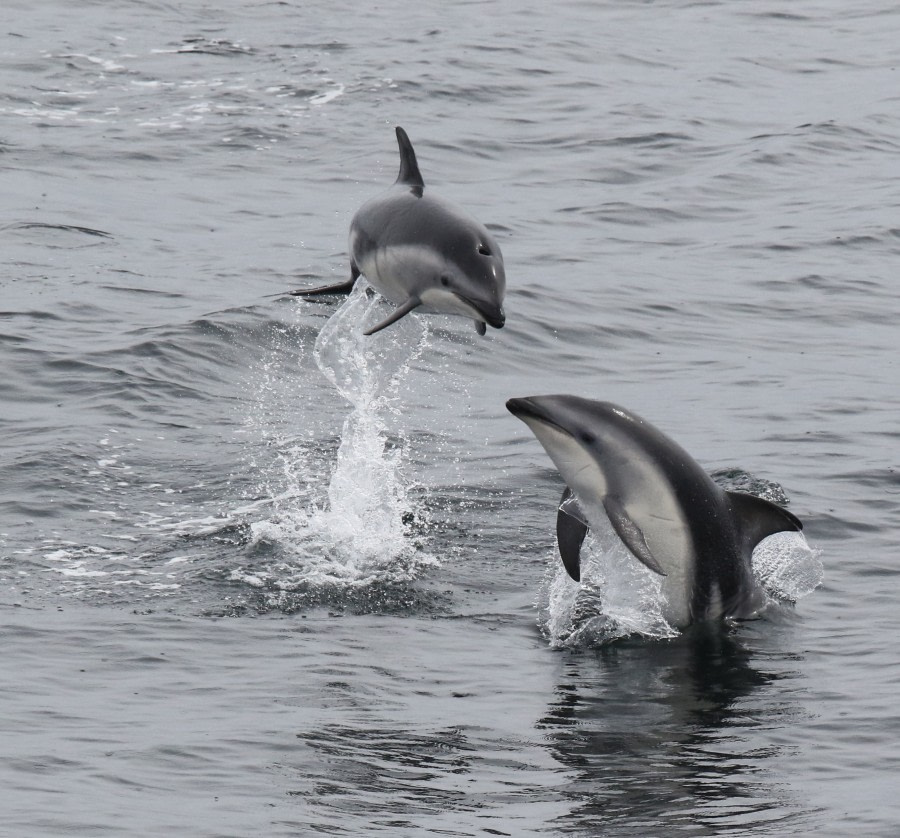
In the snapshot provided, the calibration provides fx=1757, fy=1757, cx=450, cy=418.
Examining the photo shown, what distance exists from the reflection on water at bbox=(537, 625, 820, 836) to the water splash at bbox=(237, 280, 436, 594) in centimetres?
208

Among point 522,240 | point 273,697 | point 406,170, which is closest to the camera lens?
point 273,697

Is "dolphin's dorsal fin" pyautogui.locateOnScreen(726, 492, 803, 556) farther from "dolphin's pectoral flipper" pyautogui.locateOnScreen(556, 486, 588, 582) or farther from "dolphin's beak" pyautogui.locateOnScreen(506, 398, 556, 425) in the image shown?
"dolphin's beak" pyautogui.locateOnScreen(506, 398, 556, 425)

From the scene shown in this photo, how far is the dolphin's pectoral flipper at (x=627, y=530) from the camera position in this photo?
388 inches

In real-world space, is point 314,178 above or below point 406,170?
below

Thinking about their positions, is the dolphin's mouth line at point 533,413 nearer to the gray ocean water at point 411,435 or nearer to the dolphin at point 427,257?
the dolphin at point 427,257

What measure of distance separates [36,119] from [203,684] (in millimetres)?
19122

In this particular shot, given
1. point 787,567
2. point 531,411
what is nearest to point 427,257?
point 531,411

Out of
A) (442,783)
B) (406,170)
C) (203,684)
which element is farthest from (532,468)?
(442,783)

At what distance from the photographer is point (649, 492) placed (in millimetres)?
10094

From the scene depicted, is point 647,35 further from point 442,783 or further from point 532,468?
point 442,783

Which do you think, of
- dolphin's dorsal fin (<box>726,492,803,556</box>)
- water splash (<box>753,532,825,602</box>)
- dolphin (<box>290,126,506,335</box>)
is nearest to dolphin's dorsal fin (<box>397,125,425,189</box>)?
dolphin (<box>290,126,506,335</box>)

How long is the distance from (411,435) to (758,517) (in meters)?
5.43

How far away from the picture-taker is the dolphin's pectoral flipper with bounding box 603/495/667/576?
9859 millimetres

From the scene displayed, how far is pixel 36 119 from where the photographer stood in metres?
26.9
